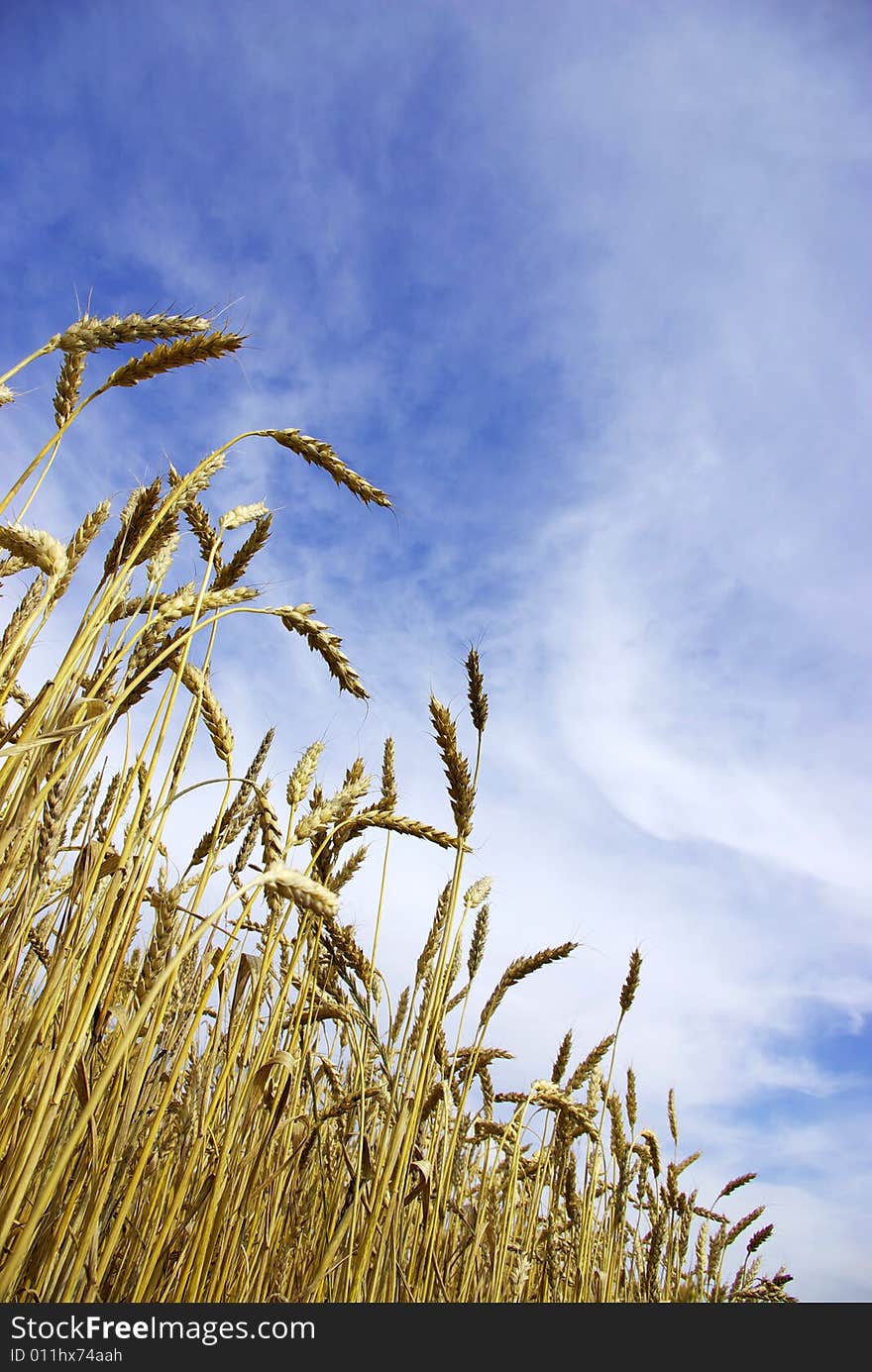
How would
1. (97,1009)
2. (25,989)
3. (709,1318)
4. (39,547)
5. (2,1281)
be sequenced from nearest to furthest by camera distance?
(2,1281), (97,1009), (39,547), (709,1318), (25,989)

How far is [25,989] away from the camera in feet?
8.46

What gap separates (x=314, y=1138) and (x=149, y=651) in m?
1.82

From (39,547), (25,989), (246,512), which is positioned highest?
(246,512)

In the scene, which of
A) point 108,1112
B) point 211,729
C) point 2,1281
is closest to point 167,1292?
point 108,1112

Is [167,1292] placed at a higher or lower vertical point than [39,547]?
lower

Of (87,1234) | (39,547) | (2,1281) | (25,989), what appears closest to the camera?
(2,1281)

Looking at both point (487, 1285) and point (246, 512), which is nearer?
point (246, 512)

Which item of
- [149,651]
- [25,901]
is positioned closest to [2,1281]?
[25,901]

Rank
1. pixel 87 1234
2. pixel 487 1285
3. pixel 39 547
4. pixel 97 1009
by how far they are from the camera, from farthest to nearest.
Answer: pixel 487 1285
pixel 39 547
pixel 97 1009
pixel 87 1234

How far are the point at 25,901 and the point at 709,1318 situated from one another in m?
2.47

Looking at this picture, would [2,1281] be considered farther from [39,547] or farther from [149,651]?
[39,547]

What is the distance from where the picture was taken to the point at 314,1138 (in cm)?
267

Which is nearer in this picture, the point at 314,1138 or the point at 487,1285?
the point at 314,1138

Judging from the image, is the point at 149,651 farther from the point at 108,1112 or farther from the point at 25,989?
the point at 25,989
